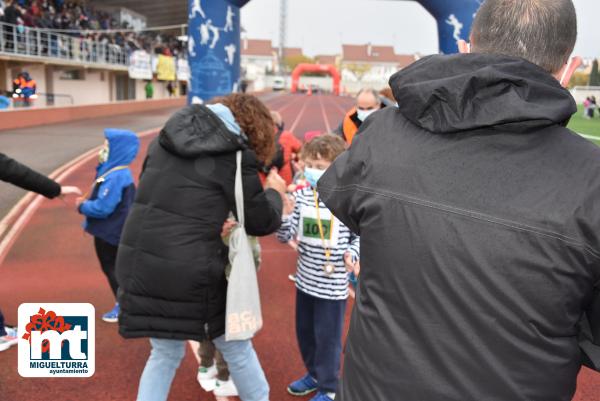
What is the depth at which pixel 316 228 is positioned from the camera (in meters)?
2.96

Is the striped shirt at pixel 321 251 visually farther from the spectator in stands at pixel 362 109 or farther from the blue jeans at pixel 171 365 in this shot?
the spectator in stands at pixel 362 109

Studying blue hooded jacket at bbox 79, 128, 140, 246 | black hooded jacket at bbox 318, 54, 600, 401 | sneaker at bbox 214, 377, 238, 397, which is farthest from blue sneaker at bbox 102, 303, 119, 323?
black hooded jacket at bbox 318, 54, 600, 401

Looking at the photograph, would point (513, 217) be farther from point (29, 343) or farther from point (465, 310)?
point (29, 343)

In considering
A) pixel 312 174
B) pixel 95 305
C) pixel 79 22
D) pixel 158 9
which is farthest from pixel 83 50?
pixel 312 174

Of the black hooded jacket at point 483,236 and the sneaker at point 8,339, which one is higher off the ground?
the black hooded jacket at point 483,236

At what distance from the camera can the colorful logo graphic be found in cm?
287

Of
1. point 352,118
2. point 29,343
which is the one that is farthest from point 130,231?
point 352,118

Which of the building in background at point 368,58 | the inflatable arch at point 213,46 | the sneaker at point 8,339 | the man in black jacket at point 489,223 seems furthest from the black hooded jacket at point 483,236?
the building in background at point 368,58

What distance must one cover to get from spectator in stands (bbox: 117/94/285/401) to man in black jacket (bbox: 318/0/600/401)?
1.18m

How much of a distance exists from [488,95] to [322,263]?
1970 mm

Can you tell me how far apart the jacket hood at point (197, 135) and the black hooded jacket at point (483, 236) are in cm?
116

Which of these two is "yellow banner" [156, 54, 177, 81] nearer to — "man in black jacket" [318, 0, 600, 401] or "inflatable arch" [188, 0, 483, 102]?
"inflatable arch" [188, 0, 483, 102]

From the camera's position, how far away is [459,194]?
1.11 m

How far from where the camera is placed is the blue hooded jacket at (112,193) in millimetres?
3699
